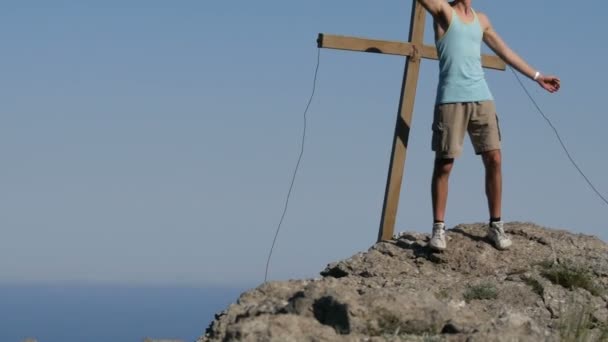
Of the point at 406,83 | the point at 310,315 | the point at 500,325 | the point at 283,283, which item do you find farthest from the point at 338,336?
the point at 406,83

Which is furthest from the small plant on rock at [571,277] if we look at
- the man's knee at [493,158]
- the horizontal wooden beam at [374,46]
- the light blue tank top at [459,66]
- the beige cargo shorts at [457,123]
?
the horizontal wooden beam at [374,46]

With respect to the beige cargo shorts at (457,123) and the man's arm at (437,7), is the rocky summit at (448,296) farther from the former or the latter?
the man's arm at (437,7)

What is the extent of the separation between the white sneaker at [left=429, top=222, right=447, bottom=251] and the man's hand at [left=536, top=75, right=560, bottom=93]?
184 cm

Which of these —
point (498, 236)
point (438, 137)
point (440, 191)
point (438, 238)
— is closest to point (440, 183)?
point (440, 191)

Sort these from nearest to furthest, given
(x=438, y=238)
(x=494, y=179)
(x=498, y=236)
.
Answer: (x=438, y=238) → (x=494, y=179) → (x=498, y=236)

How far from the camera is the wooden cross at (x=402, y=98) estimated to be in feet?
34.8

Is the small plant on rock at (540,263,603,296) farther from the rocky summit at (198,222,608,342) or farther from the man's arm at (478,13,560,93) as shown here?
the man's arm at (478,13,560,93)

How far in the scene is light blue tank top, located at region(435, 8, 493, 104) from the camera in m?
9.66

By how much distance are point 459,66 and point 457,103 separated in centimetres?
35

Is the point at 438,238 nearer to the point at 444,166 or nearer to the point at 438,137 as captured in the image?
the point at 444,166

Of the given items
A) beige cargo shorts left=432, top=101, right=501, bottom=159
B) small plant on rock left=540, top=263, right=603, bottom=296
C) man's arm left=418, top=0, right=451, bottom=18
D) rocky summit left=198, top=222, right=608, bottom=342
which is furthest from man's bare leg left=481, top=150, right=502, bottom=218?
man's arm left=418, top=0, right=451, bottom=18

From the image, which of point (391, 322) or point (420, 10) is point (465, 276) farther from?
point (391, 322)

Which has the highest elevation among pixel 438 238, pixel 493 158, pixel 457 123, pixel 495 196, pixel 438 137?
pixel 457 123

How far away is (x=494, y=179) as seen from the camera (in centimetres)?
1007
